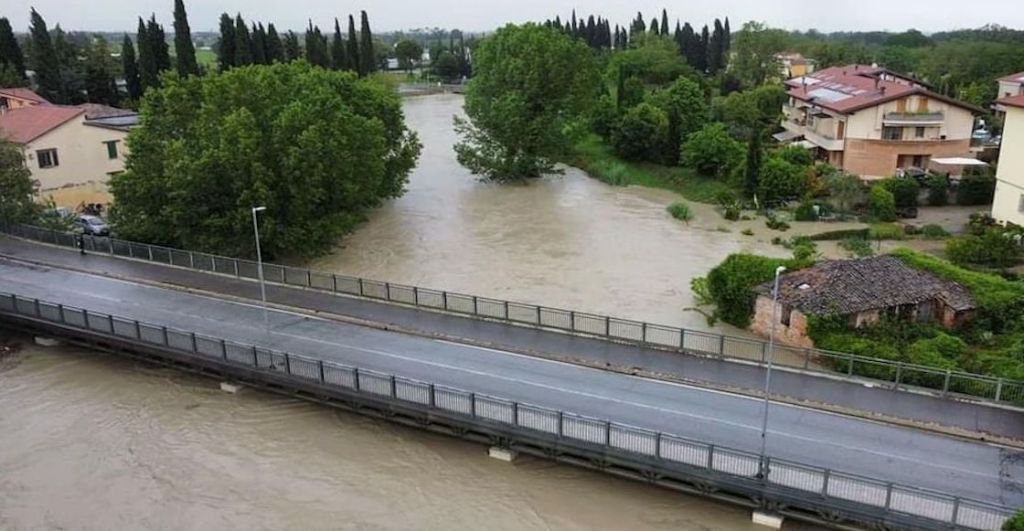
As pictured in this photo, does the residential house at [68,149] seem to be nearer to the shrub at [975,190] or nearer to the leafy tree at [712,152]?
the leafy tree at [712,152]

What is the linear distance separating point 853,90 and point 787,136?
277 inches

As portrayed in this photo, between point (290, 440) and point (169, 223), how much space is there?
58.0 ft

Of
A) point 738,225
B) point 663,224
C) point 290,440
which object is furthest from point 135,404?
point 738,225

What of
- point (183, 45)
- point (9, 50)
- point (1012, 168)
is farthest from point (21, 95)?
point (1012, 168)

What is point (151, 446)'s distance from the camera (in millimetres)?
23703

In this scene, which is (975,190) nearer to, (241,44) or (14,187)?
(14,187)

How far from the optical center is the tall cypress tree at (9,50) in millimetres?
73062

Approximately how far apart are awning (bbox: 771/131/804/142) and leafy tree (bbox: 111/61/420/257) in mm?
40004

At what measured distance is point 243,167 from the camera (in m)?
34.5

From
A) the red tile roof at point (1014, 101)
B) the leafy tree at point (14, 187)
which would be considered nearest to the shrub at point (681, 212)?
the red tile roof at point (1014, 101)

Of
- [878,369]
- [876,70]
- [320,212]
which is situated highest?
[876,70]

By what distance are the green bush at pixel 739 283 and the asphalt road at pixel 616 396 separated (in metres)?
7.30

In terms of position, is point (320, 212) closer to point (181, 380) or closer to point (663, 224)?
point (181, 380)

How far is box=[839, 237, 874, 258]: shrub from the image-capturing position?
128 ft
